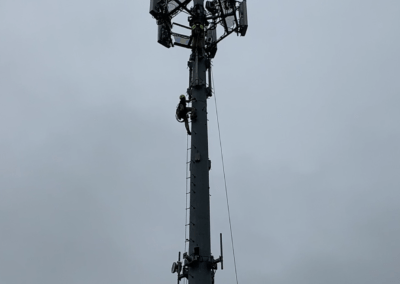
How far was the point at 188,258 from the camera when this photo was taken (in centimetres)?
1906

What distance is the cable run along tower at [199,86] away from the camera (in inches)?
754

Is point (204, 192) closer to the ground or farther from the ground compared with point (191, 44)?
closer to the ground

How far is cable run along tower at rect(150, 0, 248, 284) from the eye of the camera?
62.8 feet

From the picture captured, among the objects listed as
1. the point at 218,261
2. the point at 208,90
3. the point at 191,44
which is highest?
the point at 191,44

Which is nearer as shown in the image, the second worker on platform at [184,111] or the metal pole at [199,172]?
the metal pole at [199,172]

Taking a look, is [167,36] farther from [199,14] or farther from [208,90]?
[208,90]

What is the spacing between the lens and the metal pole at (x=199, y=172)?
1894 cm

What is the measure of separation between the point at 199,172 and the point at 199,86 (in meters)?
4.98

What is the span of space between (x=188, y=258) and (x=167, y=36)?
13.1 metres

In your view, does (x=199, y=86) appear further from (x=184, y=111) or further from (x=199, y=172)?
(x=199, y=172)

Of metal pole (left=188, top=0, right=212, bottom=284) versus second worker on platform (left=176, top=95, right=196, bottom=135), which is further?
second worker on platform (left=176, top=95, right=196, bottom=135)

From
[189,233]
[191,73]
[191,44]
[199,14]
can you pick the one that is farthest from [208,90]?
[189,233]

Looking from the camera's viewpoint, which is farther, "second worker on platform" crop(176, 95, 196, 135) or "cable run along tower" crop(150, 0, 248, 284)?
"second worker on platform" crop(176, 95, 196, 135)

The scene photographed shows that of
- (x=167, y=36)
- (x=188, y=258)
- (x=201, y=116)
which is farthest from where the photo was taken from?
(x=167, y=36)
